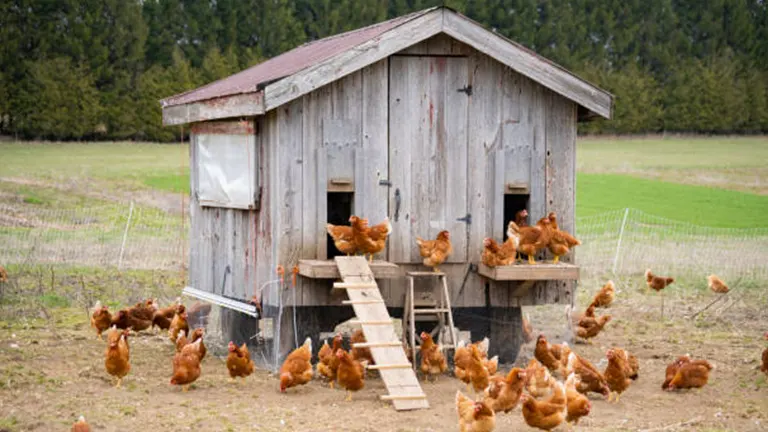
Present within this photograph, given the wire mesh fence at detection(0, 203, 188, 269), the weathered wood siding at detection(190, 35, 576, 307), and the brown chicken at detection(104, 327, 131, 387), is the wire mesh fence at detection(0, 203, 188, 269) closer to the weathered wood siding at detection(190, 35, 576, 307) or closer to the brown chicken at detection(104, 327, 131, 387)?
the weathered wood siding at detection(190, 35, 576, 307)

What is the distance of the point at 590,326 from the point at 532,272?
2706 millimetres

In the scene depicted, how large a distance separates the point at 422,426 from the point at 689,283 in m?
11.1

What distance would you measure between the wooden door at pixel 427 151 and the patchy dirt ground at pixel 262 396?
1775 mm

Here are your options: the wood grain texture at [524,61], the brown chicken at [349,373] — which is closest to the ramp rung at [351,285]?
the brown chicken at [349,373]

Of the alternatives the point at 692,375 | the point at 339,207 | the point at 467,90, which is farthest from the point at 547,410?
the point at 339,207

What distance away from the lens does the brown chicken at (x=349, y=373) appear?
10812mm

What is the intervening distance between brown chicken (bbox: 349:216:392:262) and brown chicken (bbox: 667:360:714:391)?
342 centimetres

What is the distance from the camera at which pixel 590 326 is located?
14.3m

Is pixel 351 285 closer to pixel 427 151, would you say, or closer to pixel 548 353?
pixel 427 151

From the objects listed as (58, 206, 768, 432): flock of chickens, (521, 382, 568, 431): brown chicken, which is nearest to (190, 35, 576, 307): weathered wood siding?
(58, 206, 768, 432): flock of chickens

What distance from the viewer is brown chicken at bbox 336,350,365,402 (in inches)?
426

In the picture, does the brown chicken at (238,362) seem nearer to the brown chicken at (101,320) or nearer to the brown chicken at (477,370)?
the brown chicken at (477,370)

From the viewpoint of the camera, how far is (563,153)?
12.8 metres

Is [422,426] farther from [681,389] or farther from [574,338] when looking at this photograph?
[574,338]
